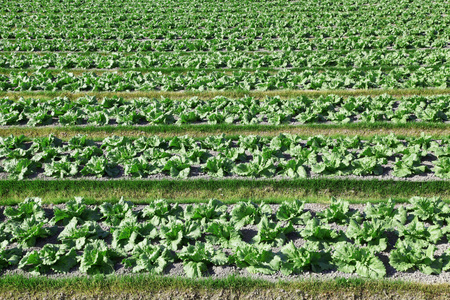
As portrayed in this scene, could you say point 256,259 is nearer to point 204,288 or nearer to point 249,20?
point 204,288

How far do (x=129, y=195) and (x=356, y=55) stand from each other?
13.4m

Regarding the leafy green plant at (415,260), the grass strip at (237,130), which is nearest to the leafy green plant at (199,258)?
the leafy green plant at (415,260)

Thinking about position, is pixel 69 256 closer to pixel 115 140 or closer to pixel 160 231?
pixel 160 231

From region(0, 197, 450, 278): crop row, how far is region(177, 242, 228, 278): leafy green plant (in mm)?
17

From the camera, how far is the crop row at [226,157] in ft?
29.4

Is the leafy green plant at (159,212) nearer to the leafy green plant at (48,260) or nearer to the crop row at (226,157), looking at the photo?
the crop row at (226,157)

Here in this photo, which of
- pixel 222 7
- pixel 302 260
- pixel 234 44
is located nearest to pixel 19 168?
pixel 302 260

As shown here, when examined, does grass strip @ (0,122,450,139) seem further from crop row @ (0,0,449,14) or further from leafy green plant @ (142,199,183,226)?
crop row @ (0,0,449,14)

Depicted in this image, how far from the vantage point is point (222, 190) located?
346 inches

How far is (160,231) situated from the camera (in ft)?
22.8

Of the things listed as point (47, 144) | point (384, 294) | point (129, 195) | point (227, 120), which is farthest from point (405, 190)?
point (47, 144)

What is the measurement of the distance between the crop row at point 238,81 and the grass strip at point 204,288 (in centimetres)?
940

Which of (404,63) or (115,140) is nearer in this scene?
(115,140)

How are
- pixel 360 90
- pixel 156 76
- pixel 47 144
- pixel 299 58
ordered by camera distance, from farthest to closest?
pixel 299 58 → pixel 156 76 → pixel 360 90 → pixel 47 144
